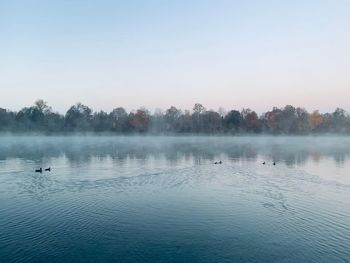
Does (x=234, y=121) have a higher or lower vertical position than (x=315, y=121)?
higher

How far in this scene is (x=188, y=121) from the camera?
116125 millimetres

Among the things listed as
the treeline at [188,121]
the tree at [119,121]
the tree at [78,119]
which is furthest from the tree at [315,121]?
the tree at [78,119]

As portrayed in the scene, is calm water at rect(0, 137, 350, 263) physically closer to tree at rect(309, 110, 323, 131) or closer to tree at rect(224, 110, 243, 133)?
tree at rect(224, 110, 243, 133)

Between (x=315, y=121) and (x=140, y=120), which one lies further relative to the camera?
(x=140, y=120)

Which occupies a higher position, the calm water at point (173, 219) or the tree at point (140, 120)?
the tree at point (140, 120)

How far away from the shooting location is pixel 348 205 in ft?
43.7

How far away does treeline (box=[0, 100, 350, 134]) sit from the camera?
106000mm

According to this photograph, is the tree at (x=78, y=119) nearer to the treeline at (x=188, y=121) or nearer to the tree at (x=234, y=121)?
the treeline at (x=188, y=121)

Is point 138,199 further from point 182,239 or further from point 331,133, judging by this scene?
point 331,133

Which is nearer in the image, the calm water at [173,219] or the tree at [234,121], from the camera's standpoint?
the calm water at [173,219]

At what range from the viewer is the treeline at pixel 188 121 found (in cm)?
10600

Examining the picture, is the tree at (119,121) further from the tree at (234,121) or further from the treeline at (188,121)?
the tree at (234,121)

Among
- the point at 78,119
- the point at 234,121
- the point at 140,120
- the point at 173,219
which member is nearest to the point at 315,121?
the point at 234,121

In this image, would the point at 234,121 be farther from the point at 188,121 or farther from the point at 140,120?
the point at 140,120
